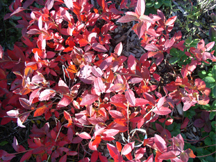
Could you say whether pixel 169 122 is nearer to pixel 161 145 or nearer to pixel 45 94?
pixel 161 145

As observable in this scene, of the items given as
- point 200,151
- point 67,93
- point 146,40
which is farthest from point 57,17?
point 200,151

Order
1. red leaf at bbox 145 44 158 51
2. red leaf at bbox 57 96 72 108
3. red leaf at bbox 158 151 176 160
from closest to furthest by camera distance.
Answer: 1. red leaf at bbox 158 151 176 160
2. red leaf at bbox 57 96 72 108
3. red leaf at bbox 145 44 158 51

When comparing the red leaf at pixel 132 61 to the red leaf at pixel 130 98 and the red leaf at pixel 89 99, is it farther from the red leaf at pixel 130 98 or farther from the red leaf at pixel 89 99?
the red leaf at pixel 89 99

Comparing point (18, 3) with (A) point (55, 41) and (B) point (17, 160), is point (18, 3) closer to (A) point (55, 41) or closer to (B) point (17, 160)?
(A) point (55, 41)

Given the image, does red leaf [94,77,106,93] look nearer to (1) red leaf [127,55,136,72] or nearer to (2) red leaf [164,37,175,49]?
(1) red leaf [127,55,136,72]

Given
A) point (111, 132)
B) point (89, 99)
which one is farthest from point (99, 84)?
point (111, 132)

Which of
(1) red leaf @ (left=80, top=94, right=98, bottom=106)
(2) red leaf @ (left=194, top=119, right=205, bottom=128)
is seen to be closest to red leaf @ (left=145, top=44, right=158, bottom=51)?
(1) red leaf @ (left=80, top=94, right=98, bottom=106)

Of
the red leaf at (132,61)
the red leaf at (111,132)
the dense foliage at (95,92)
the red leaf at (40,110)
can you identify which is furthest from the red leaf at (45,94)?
the red leaf at (132,61)

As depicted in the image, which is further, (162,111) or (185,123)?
(185,123)

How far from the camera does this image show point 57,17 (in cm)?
146

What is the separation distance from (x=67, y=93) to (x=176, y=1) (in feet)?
5.24

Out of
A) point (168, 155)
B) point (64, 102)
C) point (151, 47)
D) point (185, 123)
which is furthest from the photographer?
point (185, 123)

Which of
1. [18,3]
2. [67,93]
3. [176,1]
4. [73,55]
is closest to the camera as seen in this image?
[67,93]

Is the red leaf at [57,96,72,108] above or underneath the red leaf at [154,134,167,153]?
above
